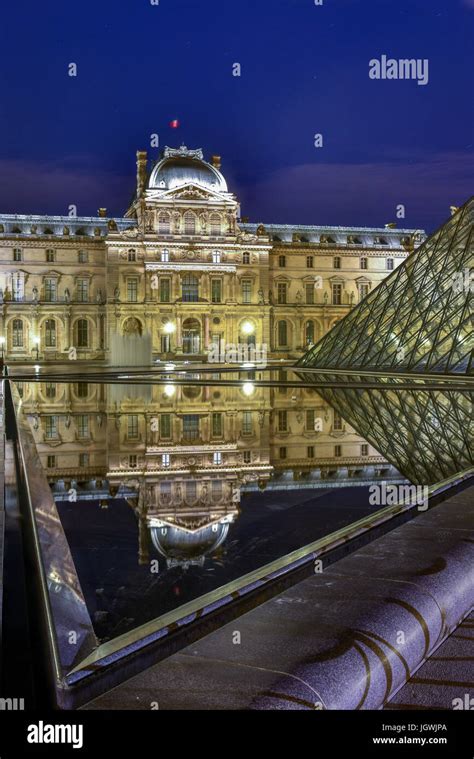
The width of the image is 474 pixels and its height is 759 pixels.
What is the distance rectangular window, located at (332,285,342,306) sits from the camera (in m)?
60.3

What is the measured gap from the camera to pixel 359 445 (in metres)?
8.41

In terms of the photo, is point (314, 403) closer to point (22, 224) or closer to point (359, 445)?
point (359, 445)

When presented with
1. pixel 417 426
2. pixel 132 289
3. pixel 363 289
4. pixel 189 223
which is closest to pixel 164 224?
pixel 189 223

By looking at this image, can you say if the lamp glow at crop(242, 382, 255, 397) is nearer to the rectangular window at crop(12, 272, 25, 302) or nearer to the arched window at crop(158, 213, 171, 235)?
the arched window at crop(158, 213, 171, 235)

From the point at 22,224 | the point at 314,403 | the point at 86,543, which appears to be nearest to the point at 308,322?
the point at 22,224

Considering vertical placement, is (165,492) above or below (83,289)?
below

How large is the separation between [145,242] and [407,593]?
51.9m

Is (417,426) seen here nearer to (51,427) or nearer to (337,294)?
(51,427)

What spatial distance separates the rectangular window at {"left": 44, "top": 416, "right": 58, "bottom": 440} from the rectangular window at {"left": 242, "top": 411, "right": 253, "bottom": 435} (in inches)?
106

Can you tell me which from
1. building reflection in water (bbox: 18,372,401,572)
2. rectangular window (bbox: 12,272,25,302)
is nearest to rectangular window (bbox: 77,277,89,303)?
rectangular window (bbox: 12,272,25,302)

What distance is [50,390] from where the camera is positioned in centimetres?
1869

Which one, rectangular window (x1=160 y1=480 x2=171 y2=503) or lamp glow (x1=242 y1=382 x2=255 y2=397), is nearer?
rectangular window (x1=160 y1=480 x2=171 y2=503)

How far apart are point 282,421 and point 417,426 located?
2.75 m

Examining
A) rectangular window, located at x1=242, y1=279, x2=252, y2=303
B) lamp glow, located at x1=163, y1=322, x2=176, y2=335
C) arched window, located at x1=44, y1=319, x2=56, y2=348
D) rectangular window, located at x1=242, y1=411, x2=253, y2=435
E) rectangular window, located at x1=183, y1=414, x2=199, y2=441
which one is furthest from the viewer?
rectangular window, located at x1=242, y1=279, x2=252, y2=303
